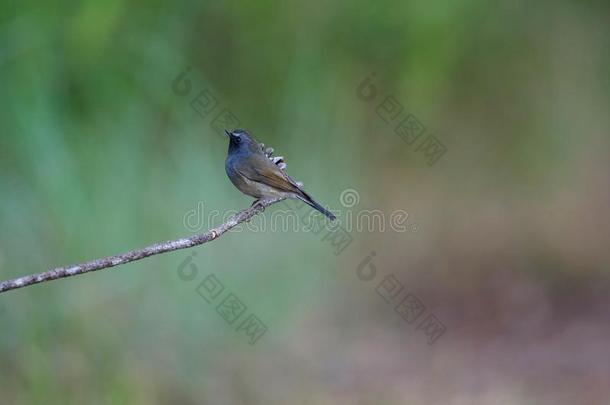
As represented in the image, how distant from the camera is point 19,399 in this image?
4262 mm

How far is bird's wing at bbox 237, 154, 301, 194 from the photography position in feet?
12.7

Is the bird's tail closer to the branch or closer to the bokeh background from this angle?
the bokeh background

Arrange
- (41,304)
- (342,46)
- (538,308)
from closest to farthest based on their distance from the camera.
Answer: (41,304)
(342,46)
(538,308)

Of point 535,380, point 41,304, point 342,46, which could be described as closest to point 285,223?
point 342,46

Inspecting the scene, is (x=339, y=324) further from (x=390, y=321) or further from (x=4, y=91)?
(x=4, y=91)

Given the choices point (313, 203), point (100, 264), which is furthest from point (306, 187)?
point (100, 264)

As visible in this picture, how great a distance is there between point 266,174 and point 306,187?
27.2 inches

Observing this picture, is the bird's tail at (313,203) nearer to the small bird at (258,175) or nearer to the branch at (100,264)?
the small bird at (258,175)

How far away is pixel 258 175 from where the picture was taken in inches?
154

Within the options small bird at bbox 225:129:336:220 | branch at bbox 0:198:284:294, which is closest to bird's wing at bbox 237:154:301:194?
small bird at bbox 225:129:336:220

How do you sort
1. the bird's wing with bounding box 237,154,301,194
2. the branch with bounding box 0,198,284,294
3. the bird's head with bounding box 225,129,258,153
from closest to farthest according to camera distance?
the branch with bounding box 0,198,284,294 → the bird's wing with bounding box 237,154,301,194 → the bird's head with bounding box 225,129,258,153

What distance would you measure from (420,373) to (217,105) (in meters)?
2.66

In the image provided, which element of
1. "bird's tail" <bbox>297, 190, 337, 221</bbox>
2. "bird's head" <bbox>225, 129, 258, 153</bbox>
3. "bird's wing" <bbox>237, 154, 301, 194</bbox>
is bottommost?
"bird's tail" <bbox>297, 190, 337, 221</bbox>

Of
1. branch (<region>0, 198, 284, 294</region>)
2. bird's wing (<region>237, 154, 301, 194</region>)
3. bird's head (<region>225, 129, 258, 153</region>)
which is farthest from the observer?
bird's head (<region>225, 129, 258, 153</region>)
